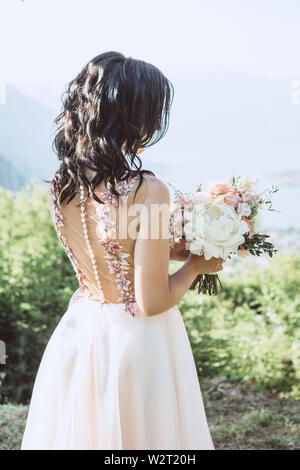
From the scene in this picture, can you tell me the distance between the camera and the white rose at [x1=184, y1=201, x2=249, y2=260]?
5.32 feet

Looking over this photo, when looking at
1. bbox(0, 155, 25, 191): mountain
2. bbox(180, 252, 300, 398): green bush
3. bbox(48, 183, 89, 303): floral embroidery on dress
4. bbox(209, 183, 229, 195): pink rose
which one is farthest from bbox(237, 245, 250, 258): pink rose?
bbox(0, 155, 25, 191): mountain

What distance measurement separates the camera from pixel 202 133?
4.73 m

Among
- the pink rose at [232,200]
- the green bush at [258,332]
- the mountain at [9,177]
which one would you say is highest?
the mountain at [9,177]

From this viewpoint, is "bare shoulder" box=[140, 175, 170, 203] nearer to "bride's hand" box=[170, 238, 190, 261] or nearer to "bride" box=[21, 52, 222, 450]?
"bride" box=[21, 52, 222, 450]

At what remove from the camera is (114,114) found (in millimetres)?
1472

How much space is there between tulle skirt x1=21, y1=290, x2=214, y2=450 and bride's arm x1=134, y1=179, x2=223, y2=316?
147 mm

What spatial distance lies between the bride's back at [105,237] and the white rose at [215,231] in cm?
24

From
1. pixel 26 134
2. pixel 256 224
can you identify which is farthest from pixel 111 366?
pixel 26 134

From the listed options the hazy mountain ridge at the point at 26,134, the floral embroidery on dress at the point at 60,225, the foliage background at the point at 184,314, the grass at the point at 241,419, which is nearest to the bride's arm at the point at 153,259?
the floral embroidery on dress at the point at 60,225

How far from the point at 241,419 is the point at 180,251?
197 cm

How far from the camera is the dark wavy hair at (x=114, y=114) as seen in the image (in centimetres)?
147

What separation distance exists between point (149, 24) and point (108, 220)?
10.5ft

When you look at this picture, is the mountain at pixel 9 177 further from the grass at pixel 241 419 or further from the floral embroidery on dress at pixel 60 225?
the floral embroidery on dress at pixel 60 225

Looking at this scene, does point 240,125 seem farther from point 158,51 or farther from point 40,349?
point 40,349
